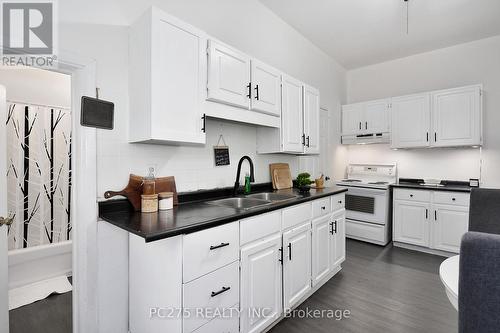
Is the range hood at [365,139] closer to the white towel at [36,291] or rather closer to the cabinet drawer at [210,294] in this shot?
the cabinet drawer at [210,294]

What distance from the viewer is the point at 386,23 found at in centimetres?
317

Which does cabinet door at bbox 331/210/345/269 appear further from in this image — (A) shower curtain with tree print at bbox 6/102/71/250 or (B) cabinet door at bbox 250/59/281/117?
(A) shower curtain with tree print at bbox 6/102/71/250

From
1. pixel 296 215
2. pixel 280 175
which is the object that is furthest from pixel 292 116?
pixel 296 215

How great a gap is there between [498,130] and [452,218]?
143 cm

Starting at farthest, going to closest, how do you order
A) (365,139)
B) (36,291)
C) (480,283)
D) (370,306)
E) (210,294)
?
(365,139) < (36,291) < (370,306) < (210,294) < (480,283)

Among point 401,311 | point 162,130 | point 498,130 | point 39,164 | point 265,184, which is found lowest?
point 401,311

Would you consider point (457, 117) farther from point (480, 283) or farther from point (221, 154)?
point (480, 283)

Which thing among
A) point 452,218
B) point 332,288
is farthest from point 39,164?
point 452,218

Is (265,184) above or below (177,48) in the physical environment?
below

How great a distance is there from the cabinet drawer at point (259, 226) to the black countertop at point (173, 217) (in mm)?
45

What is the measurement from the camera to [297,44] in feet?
11.3

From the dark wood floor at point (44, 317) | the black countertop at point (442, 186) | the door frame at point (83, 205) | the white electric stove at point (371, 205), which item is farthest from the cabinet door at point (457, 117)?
the dark wood floor at point (44, 317)

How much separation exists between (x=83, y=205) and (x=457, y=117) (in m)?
4.42

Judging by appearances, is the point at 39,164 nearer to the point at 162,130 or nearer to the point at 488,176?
the point at 162,130
